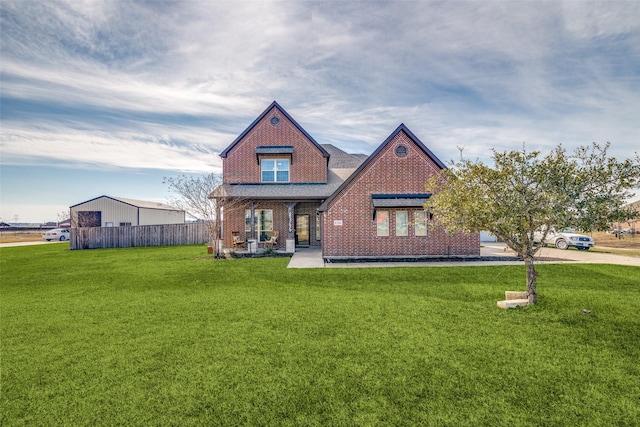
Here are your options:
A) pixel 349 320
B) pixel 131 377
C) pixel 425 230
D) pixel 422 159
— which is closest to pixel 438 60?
pixel 422 159

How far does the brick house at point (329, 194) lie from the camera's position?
1712 centimetres

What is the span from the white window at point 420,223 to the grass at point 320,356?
6.65 m

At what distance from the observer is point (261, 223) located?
22.8 meters

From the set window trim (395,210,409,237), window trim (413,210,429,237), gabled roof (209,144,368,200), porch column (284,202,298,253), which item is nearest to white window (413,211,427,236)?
window trim (413,210,429,237)

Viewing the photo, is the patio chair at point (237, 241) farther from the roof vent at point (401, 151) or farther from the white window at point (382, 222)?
the roof vent at point (401, 151)

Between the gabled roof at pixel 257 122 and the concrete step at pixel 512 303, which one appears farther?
the gabled roof at pixel 257 122

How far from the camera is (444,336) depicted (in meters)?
6.24

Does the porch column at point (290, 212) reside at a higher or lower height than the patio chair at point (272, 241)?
higher

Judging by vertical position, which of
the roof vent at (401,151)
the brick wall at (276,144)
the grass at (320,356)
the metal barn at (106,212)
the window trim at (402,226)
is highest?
the brick wall at (276,144)

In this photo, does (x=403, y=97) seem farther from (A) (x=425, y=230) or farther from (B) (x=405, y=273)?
(B) (x=405, y=273)

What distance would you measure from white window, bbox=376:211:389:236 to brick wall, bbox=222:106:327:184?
7.13m

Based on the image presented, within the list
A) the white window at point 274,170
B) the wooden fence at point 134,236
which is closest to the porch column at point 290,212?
the white window at point 274,170

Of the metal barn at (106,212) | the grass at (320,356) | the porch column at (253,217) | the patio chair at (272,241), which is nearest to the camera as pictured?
the grass at (320,356)

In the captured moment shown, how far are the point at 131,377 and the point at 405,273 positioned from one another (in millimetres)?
10256
